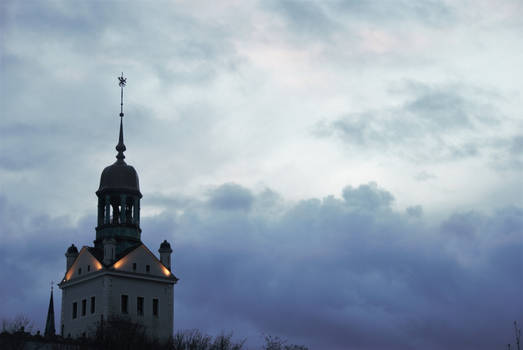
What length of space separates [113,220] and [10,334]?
2439 centimetres

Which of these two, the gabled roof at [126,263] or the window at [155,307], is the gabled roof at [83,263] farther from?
the window at [155,307]

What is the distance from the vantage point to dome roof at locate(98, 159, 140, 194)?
116375 millimetres

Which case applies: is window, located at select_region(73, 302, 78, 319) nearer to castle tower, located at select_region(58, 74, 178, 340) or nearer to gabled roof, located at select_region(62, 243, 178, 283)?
castle tower, located at select_region(58, 74, 178, 340)

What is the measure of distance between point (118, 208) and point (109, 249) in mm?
6025

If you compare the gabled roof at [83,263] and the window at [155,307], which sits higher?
the gabled roof at [83,263]

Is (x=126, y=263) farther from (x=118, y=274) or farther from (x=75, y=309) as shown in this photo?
(x=75, y=309)

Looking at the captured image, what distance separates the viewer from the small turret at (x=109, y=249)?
368 ft

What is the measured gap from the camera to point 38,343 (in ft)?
319

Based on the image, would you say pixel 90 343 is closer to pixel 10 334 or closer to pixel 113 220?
pixel 10 334

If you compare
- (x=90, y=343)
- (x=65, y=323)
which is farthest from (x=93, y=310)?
(x=90, y=343)

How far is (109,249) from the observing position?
11269 centimetres

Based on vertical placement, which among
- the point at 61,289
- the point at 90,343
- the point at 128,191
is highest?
the point at 128,191

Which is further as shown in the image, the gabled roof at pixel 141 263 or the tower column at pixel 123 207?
the tower column at pixel 123 207

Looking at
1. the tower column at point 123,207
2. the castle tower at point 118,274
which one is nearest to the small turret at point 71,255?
the castle tower at point 118,274
